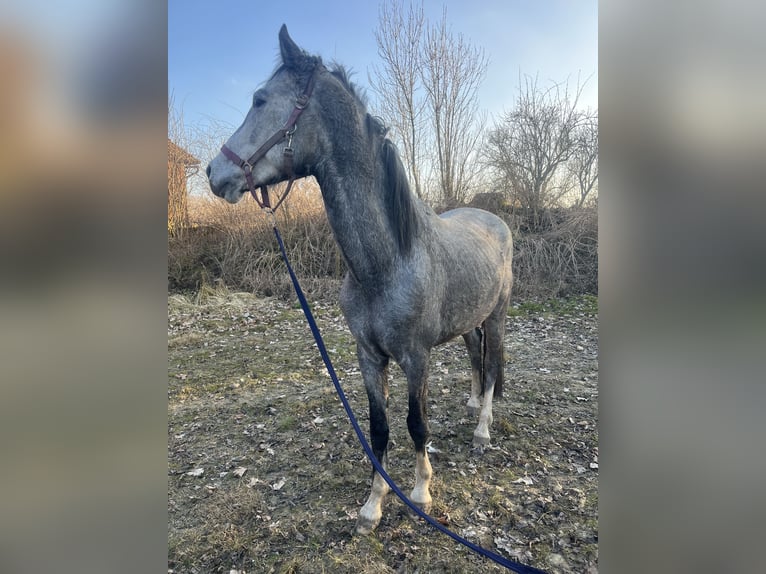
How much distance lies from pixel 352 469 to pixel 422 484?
67 centimetres

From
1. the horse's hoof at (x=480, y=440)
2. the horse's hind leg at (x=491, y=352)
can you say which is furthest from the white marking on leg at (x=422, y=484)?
the horse's hind leg at (x=491, y=352)

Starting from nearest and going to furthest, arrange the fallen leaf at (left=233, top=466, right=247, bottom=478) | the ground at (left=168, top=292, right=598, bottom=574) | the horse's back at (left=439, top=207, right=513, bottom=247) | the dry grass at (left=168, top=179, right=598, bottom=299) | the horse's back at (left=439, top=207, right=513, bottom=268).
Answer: the ground at (left=168, top=292, right=598, bottom=574) → the horse's back at (left=439, top=207, right=513, bottom=268) → the fallen leaf at (left=233, top=466, right=247, bottom=478) → the horse's back at (left=439, top=207, right=513, bottom=247) → the dry grass at (left=168, top=179, right=598, bottom=299)

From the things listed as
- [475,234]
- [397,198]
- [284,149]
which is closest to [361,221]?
[397,198]

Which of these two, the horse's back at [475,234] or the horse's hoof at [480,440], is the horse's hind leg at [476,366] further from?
the horse's back at [475,234]

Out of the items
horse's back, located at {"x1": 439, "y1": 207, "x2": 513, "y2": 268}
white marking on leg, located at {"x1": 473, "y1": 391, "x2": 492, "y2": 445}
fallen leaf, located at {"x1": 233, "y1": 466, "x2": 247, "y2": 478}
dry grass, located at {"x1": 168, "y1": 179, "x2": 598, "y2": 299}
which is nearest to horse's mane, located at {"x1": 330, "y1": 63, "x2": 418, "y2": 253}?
horse's back, located at {"x1": 439, "y1": 207, "x2": 513, "y2": 268}

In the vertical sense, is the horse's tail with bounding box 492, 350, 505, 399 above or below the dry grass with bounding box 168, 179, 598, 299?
below

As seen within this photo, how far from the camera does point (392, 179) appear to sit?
2.05 metres

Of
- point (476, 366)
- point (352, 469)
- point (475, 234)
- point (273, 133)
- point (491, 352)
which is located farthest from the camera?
point (476, 366)

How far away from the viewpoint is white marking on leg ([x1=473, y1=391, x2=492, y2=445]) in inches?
127

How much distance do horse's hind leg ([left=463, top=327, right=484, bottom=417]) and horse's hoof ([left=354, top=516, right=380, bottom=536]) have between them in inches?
68.8

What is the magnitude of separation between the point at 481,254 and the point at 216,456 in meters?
2.76

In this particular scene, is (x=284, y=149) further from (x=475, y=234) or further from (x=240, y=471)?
(x=240, y=471)

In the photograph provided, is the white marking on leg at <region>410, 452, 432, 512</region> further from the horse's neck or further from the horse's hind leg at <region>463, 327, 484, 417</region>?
the horse's hind leg at <region>463, 327, 484, 417</region>
